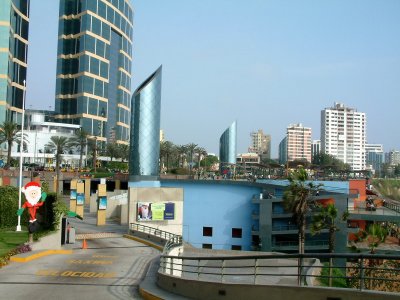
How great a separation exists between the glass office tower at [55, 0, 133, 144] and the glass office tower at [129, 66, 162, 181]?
242 ft

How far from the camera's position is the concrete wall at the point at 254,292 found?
885 cm

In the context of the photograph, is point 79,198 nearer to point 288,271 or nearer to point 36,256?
point 36,256

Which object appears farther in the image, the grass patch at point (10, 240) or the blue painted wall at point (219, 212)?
the blue painted wall at point (219, 212)

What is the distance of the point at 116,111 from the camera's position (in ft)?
555

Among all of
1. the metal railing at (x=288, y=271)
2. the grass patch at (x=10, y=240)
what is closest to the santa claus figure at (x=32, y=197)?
the grass patch at (x=10, y=240)

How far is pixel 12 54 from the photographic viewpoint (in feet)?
387

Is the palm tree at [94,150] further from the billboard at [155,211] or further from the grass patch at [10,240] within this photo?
the grass patch at [10,240]

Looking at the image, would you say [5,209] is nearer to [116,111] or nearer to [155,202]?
[155,202]

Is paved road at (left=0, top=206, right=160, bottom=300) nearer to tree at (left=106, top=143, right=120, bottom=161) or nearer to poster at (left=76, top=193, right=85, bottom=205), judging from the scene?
poster at (left=76, top=193, right=85, bottom=205)

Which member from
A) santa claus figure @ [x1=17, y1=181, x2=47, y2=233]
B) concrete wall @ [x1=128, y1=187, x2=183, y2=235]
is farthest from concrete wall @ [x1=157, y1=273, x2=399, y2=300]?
concrete wall @ [x1=128, y1=187, x2=183, y2=235]

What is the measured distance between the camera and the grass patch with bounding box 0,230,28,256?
25.4m

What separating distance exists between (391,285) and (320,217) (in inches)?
452

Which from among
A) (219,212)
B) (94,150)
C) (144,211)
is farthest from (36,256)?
(94,150)

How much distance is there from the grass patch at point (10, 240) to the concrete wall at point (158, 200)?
13267mm
